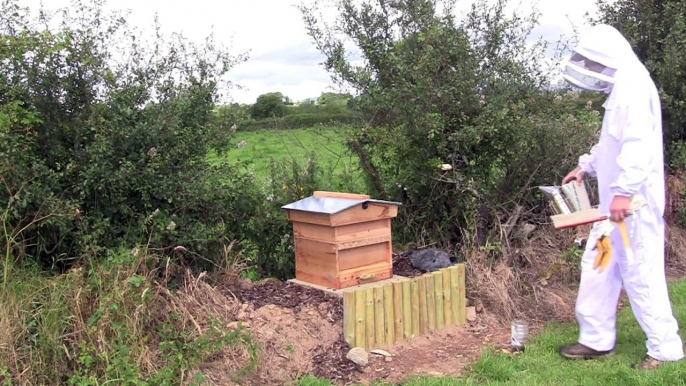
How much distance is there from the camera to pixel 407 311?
4.87 meters

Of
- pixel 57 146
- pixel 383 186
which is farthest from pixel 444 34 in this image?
pixel 57 146

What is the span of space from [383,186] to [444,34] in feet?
5.48

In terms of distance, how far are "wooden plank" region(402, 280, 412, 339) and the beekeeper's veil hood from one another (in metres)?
1.94

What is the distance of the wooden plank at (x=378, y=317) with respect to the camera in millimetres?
4637

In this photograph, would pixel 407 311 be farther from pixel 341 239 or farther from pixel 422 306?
pixel 341 239

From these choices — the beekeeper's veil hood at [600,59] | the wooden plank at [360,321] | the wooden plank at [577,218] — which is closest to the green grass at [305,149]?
the wooden plank at [360,321]

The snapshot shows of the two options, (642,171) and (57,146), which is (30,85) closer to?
(57,146)

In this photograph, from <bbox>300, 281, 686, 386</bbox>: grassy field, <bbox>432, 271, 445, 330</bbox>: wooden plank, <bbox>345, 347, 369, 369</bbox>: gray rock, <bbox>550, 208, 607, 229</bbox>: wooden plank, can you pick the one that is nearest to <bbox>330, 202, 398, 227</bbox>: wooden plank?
<bbox>432, 271, 445, 330</bbox>: wooden plank

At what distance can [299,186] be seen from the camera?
19.5 ft

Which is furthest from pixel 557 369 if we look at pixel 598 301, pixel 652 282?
pixel 652 282

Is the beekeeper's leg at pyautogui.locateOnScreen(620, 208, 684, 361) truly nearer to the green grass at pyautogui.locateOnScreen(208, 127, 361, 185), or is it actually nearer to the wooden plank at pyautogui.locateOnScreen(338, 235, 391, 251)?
the wooden plank at pyautogui.locateOnScreen(338, 235, 391, 251)

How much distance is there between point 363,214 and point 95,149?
6.46ft

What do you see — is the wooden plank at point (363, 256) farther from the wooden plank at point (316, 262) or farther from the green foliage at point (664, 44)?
the green foliage at point (664, 44)

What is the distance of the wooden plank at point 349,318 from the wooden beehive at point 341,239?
0.94 feet
